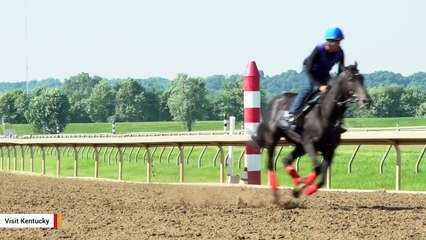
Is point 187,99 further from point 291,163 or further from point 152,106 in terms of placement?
point 291,163

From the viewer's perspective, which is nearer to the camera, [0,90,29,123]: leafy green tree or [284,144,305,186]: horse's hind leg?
[284,144,305,186]: horse's hind leg

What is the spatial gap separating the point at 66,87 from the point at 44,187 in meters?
155

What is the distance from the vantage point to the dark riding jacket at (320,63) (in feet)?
30.9

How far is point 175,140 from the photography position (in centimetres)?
1666

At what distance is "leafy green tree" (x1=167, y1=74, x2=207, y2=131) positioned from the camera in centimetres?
10144

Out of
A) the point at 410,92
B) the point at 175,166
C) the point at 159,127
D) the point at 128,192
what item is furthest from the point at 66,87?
the point at 128,192

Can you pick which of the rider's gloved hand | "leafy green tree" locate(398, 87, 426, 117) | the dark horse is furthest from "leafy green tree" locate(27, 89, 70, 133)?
the rider's gloved hand

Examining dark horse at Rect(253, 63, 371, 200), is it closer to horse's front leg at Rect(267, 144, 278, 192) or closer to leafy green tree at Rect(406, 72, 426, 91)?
horse's front leg at Rect(267, 144, 278, 192)

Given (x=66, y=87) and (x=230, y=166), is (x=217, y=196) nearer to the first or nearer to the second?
(x=230, y=166)

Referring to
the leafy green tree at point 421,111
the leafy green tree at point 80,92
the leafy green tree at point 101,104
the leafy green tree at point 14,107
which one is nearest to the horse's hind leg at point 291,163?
the leafy green tree at point 421,111

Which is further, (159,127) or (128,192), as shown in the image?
(159,127)

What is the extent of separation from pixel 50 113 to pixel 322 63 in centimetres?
10084

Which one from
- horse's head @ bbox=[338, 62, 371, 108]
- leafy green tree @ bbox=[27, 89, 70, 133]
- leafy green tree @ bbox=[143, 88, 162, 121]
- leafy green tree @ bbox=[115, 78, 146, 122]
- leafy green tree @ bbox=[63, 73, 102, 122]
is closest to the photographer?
horse's head @ bbox=[338, 62, 371, 108]

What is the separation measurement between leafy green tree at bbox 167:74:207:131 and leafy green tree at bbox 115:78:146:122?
13.4 feet
